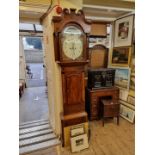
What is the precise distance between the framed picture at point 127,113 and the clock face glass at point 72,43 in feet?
5.26

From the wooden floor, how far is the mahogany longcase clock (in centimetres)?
58

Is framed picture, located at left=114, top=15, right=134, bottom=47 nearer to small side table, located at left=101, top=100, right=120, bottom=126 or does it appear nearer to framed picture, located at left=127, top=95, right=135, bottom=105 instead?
framed picture, located at left=127, top=95, right=135, bottom=105

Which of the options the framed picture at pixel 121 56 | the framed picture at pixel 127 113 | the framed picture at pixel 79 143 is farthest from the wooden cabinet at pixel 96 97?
the framed picture at pixel 79 143

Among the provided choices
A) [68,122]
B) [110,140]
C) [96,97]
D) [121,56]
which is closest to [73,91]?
[68,122]

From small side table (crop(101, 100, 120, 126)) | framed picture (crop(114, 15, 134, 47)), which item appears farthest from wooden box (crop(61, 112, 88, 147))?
framed picture (crop(114, 15, 134, 47))

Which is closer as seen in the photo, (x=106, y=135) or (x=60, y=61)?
(x=60, y=61)

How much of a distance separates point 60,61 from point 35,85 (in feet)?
15.9

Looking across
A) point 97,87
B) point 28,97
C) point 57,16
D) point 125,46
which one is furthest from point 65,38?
point 28,97

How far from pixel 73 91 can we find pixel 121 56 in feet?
5.24

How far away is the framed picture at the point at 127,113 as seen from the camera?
118 inches
